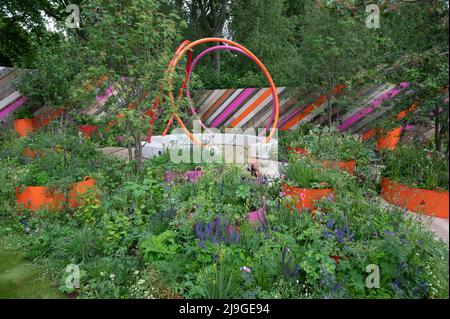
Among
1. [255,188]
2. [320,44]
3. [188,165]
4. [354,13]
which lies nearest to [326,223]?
[255,188]

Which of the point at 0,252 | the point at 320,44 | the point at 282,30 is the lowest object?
the point at 0,252

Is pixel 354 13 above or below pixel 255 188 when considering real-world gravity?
above

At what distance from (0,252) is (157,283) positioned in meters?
1.81

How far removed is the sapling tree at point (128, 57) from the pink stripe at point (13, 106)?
17.4ft

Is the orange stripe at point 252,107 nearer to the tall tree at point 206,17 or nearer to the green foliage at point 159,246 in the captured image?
the tall tree at point 206,17

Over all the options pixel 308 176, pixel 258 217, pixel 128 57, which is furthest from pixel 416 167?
pixel 128 57

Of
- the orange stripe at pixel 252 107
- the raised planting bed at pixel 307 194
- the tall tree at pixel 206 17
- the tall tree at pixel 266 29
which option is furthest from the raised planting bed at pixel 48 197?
the tall tree at pixel 206 17

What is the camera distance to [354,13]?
9.35 ft

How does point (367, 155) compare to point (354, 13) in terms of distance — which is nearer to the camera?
point (354, 13)

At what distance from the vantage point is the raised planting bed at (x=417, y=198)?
3.76 meters

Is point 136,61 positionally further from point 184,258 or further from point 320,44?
point 320,44

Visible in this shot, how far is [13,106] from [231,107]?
5939 millimetres

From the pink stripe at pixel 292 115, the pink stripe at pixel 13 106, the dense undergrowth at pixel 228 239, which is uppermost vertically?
the pink stripe at pixel 13 106

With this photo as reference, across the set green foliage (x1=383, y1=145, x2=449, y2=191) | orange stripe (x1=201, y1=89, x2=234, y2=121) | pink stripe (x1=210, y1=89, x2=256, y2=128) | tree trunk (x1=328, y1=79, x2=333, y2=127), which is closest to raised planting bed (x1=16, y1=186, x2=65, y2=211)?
green foliage (x1=383, y1=145, x2=449, y2=191)
